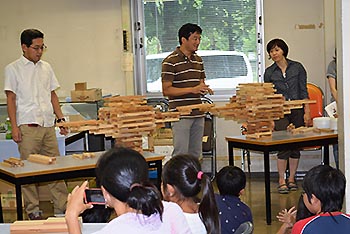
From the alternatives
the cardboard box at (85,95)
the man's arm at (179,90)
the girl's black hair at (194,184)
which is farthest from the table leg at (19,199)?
the cardboard box at (85,95)

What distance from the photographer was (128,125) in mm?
5535

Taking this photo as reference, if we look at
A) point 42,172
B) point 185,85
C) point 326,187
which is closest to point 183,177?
point 326,187

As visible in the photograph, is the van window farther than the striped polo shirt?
Yes

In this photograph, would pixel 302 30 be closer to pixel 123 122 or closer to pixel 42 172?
pixel 123 122

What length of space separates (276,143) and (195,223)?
2.78 metres

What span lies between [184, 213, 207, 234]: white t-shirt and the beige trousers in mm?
2984

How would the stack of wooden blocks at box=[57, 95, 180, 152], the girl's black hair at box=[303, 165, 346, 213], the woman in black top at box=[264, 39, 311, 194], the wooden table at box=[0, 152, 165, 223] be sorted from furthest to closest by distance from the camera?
the woman in black top at box=[264, 39, 311, 194]
the stack of wooden blocks at box=[57, 95, 180, 152]
the wooden table at box=[0, 152, 165, 223]
the girl's black hair at box=[303, 165, 346, 213]

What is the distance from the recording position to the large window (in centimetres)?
851

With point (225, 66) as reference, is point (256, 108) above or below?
below

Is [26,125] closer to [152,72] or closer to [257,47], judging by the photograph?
[152,72]

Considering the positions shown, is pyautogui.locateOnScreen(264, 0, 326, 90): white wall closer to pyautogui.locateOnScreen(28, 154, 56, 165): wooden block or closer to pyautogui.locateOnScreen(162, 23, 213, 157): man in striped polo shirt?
pyautogui.locateOnScreen(162, 23, 213, 157): man in striped polo shirt

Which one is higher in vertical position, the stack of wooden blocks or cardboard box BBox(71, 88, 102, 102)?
cardboard box BBox(71, 88, 102, 102)

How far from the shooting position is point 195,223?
328 centimetres

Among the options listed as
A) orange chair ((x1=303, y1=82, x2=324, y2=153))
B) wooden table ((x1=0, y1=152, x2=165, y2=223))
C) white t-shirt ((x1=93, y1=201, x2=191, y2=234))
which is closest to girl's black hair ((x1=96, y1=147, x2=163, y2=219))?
white t-shirt ((x1=93, y1=201, x2=191, y2=234))
